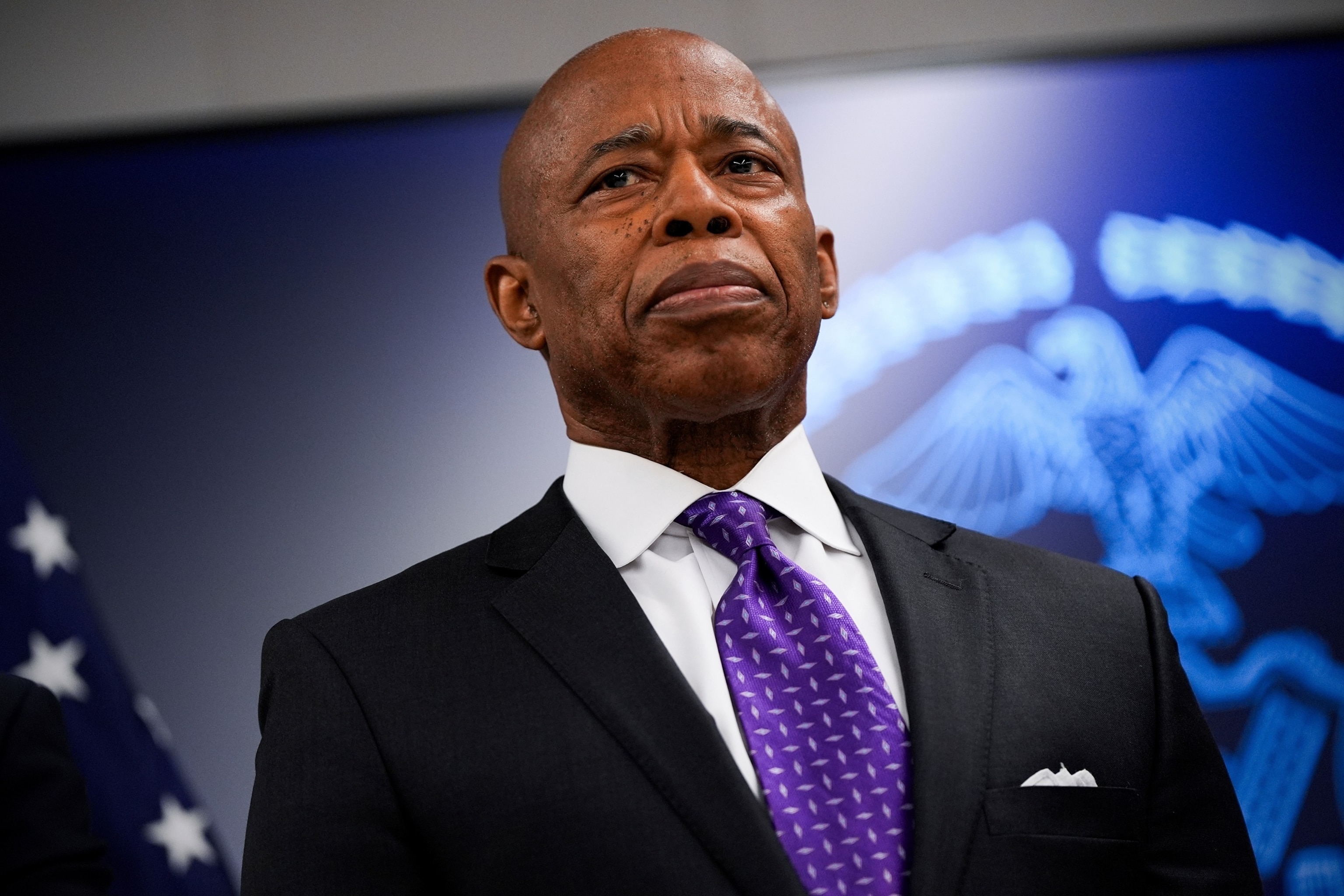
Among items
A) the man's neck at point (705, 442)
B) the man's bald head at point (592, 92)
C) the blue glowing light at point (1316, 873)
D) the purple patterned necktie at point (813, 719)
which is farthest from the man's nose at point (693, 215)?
the blue glowing light at point (1316, 873)

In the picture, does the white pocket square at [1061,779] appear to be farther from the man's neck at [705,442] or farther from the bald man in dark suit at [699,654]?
the man's neck at [705,442]

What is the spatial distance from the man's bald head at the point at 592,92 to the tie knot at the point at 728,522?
1.38ft

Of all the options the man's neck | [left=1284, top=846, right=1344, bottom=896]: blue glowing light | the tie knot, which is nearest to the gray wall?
the man's neck

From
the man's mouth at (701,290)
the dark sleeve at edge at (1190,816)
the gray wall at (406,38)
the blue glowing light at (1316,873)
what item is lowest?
the blue glowing light at (1316,873)

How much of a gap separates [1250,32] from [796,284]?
184 cm

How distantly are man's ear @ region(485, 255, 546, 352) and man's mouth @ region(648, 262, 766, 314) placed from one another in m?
0.25

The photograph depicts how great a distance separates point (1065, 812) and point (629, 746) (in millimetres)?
498

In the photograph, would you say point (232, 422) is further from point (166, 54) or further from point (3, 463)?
point (166, 54)

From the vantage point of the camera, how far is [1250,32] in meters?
2.79

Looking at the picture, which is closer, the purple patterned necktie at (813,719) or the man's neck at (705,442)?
the purple patterned necktie at (813,719)

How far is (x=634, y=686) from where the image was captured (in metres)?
1.33

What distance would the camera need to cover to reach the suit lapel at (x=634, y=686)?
4.03 ft

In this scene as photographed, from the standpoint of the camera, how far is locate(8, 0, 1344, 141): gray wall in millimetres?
2688

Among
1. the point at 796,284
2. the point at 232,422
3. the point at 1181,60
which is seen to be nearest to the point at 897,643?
the point at 796,284
